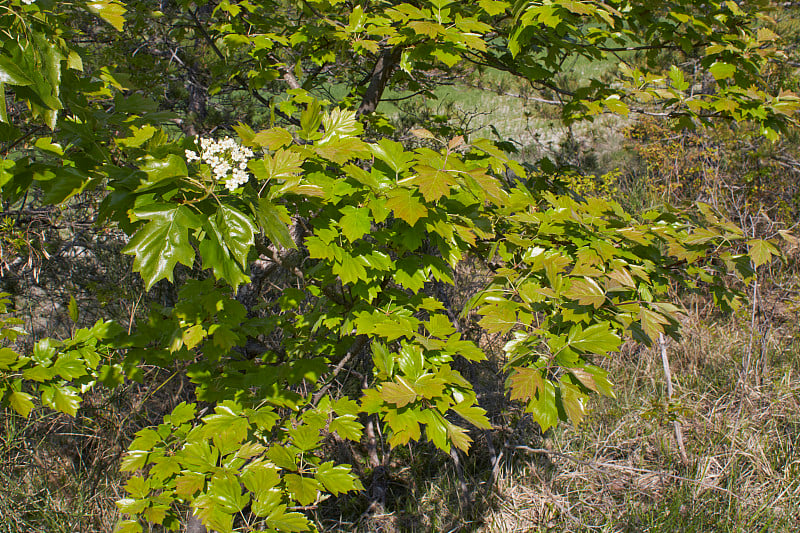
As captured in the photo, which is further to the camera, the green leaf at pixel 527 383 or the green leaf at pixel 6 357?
the green leaf at pixel 6 357

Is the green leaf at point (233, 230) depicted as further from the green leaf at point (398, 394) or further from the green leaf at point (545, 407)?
the green leaf at point (545, 407)

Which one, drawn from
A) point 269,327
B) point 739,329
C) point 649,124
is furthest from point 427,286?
point 649,124

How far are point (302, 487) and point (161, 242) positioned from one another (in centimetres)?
85

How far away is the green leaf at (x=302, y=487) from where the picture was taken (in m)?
1.31

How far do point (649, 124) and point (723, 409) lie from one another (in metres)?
4.11

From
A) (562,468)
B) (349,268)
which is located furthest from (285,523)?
(562,468)

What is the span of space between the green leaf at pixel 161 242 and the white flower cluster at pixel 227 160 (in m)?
0.18

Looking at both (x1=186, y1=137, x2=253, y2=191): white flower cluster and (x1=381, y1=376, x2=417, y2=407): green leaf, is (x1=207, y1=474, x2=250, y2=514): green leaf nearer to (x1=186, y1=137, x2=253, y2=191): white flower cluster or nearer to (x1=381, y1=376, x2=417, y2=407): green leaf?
(x1=381, y1=376, x2=417, y2=407): green leaf

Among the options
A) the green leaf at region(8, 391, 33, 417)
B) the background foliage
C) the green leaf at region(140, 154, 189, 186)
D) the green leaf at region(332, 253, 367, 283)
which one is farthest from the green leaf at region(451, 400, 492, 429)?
the green leaf at region(8, 391, 33, 417)

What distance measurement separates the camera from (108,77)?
54.5 inches

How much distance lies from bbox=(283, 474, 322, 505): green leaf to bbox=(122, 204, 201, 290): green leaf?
78 centimetres

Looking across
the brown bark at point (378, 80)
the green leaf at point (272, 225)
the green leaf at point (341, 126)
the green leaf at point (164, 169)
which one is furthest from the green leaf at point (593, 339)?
the brown bark at point (378, 80)

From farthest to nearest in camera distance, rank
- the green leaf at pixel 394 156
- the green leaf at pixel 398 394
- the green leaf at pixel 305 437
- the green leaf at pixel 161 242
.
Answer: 1. the green leaf at pixel 305 437
2. the green leaf at pixel 394 156
3. the green leaf at pixel 398 394
4. the green leaf at pixel 161 242

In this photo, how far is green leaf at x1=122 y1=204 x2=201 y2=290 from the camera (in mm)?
804
